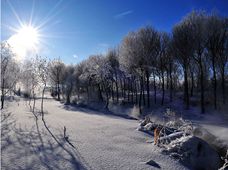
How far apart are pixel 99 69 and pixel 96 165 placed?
3429 centimetres

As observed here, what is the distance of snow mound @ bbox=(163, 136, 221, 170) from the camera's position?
7.87 metres

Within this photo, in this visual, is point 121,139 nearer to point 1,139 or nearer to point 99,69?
point 1,139

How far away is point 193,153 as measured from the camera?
8156 mm

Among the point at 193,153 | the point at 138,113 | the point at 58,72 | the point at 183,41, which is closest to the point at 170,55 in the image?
the point at 183,41

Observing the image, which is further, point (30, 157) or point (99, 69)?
point (99, 69)

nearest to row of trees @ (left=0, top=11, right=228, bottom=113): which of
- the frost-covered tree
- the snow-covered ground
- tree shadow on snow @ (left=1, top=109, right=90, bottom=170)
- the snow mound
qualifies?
the frost-covered tree

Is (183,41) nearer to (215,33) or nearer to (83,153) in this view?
(215,33)

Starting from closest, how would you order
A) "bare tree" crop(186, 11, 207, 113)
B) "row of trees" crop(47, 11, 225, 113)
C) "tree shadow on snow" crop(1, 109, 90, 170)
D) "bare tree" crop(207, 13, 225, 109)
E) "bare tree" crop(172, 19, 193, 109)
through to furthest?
"tree shadow on snow" crop(1, 109, 90, 170)
"bare tree" crop(207, 13, 225, 109)
"bare tree" crop(186, 11, 207, 113)
"row of trees" crop(47, 11, 225, 113)
"bare tree" crop(172, 19, 193, 109)

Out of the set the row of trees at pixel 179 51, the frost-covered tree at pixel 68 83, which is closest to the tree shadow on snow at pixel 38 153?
the row of trees at pixel 179 51

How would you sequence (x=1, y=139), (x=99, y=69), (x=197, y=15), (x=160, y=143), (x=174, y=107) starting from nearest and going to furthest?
(x=160, y=143)
(x=1, y=139)
(x=197, y=15)
(x=174, y=107)
(x=99, y=69)

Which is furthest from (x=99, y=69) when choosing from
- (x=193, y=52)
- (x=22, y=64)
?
(x=193, y=52)

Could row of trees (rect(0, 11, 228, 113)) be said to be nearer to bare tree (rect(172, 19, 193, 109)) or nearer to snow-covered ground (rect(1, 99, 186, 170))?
bare tree (rect(172, 19, 193, 109))

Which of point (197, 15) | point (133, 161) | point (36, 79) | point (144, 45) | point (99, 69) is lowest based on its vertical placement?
point (133, 161)

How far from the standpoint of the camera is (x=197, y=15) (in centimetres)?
2720
